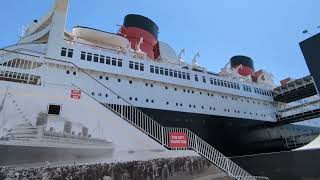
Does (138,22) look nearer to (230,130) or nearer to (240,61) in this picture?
(230,130)

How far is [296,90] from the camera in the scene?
2628 cm

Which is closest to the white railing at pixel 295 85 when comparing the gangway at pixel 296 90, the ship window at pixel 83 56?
the gangway at pixel 296 90

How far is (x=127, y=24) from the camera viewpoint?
79.9ft

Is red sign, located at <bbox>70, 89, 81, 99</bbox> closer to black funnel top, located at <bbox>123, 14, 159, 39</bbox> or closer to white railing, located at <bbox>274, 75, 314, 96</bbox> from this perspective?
black funnel top, located at <bbox>123, 14, 159, 39</bbox>

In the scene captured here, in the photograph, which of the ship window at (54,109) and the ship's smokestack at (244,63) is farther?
the ship's smokestack at (244,63)

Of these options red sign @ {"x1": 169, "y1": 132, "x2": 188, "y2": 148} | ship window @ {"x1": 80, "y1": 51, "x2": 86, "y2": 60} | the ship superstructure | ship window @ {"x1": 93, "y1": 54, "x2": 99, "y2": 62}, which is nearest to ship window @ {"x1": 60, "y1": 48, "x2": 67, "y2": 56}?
the ship superstructure

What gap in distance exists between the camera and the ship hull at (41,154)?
7.66 meters

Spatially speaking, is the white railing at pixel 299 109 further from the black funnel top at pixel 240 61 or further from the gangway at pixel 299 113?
the black funnel top at pixel 240 61

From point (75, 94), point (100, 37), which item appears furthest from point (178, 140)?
point (100, 37)

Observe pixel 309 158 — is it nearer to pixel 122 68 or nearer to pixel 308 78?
pixel 122 68

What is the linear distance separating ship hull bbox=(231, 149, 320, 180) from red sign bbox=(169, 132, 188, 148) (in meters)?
6.08

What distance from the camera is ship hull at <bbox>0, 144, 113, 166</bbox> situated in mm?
7656

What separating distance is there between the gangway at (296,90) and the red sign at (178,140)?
20401 millimetres

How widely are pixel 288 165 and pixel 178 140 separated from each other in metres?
6.64
